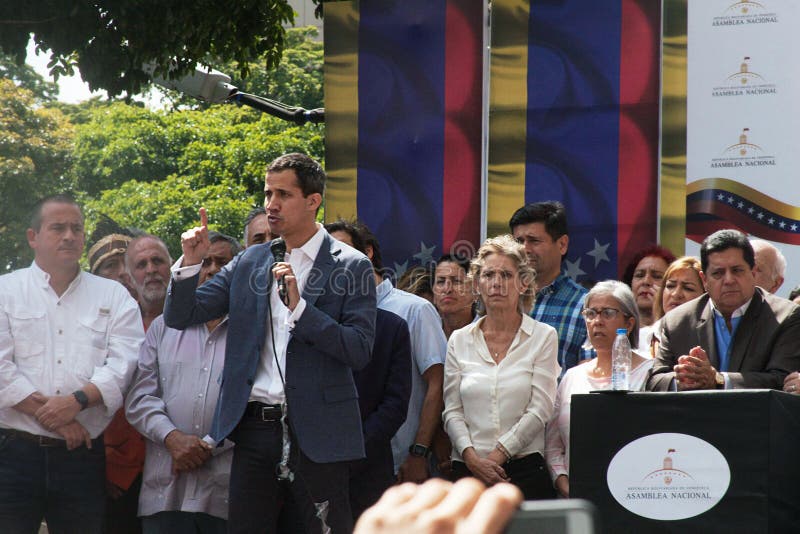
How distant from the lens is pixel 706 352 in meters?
5.73

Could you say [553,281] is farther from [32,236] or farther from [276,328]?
[32,236]

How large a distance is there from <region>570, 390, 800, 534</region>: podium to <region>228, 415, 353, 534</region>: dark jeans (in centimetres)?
Answer: 109

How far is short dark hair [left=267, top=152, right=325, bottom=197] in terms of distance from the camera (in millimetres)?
5559

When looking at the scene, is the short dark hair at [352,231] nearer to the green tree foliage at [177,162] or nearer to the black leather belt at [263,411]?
the black leather belt at [263,411]

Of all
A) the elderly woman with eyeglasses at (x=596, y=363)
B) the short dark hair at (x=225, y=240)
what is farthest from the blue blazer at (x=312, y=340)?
the short dark hair at (x=225, y=240)

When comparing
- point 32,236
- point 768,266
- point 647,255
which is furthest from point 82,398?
point 768,266

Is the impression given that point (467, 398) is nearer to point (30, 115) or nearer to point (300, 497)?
point (300, 497)

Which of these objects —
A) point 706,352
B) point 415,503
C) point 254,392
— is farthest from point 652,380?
point 415,503

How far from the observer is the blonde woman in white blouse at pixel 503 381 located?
596 centimetres

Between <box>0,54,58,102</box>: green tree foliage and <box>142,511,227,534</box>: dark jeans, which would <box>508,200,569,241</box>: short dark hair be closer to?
<box>142,511,227,534</box>: dark jeans

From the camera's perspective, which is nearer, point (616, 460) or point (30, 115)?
point (616, 460)

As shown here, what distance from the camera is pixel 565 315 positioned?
667 centimetres

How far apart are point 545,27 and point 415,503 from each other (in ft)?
25.8

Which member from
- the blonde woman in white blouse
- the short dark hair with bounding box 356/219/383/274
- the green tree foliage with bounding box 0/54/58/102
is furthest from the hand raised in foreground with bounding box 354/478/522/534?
the green tree foliage with bounding box 0/54/58/102
